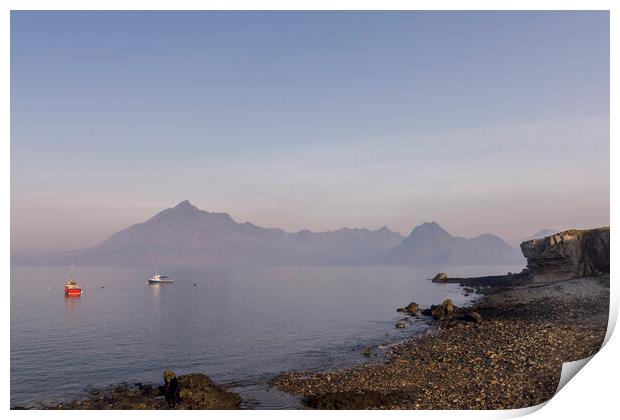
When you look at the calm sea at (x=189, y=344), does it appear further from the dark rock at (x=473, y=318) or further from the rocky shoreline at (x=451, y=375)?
the dark rock at (x=473, y=318)

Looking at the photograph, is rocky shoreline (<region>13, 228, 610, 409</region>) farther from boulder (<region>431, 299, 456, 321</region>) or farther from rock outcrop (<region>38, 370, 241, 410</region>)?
boulder (<region>431, 299, 456, 321</region>)

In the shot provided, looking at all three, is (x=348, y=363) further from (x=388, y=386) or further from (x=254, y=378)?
(x=388, y=386)

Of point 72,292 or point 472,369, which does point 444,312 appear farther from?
point 72,292

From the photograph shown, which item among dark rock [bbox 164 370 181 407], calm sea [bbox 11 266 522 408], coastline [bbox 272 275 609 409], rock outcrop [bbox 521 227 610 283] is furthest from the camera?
rock outcrop [bbox 521 227 610 283]

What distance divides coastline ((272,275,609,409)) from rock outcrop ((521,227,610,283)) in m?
9.83

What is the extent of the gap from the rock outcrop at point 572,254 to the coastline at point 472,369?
9835 millimetres

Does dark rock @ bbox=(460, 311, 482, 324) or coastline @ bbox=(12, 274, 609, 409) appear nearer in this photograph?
coastline @ bbox=(12, 274, 609, 409)

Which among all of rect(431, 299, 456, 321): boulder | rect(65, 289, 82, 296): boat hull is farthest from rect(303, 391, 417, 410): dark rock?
rect(65, 289, 82, 296): boat hull

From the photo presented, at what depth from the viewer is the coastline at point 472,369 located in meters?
14.5

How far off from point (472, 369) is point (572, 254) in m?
29.7

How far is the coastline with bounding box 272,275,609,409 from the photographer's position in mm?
14520

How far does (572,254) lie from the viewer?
138 ft
